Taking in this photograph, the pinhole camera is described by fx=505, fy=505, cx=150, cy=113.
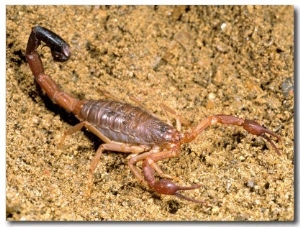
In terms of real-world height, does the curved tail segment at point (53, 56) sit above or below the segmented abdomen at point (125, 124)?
above

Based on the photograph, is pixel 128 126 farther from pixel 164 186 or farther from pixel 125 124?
pixel 164 186

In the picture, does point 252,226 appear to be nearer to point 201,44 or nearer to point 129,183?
point 129,183

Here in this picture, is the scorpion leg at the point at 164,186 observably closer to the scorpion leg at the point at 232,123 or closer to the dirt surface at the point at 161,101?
the dirt surface at the point at 161,101

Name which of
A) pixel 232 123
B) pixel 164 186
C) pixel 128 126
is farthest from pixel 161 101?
pixel 164 186

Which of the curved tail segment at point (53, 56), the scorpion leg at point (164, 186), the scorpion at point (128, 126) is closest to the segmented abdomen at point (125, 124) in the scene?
the scorpion at point (128, 126)

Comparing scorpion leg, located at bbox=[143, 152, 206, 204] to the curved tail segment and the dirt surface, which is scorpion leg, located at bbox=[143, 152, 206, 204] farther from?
the curved tail segment

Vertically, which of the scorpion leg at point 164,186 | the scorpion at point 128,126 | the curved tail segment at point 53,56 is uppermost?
the curved tail segment at point 53,56

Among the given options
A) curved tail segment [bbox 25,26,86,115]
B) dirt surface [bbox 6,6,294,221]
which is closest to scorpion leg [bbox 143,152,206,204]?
dirt surface [bbox 6,6,294,221]
